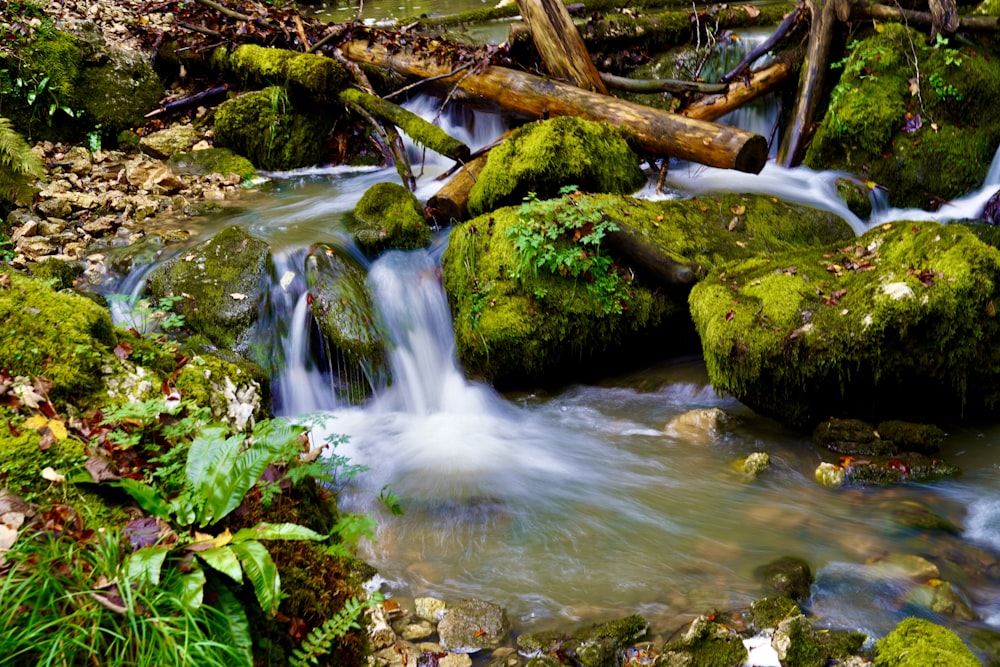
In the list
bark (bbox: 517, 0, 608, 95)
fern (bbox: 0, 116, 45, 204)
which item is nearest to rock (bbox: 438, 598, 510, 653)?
fern (bbox: 0, 116, 45, 204)

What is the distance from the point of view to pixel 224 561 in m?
2.30

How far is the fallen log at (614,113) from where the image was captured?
772 centimetres

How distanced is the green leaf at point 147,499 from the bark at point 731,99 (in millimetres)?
8266

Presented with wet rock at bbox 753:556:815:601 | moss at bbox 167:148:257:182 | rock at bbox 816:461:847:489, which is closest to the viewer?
wet rock at bbox 753:556:815:601

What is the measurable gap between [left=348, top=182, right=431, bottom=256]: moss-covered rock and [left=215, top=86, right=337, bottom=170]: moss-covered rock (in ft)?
8.51

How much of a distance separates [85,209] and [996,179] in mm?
10480

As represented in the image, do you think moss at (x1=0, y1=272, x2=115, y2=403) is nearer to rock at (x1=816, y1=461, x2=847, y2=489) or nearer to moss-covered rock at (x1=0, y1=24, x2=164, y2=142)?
rock at (x1=816, y1=461, x2=847, y2=489)

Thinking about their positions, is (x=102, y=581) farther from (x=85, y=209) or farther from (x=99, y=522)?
(x=85, y=209)

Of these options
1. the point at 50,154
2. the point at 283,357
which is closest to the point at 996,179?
the point at 283,357

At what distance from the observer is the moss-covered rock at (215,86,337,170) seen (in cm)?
992

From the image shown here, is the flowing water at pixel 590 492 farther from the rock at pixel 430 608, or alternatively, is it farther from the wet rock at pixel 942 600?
the rock at pixel 430 608

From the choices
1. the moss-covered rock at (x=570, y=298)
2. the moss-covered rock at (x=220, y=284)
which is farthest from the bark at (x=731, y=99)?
the moss-covered rock at (x=220, y=284)

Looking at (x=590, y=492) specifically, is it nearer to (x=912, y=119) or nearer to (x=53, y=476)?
(x=53, y=476)

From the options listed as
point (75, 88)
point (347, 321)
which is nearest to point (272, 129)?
point (75, 88)
